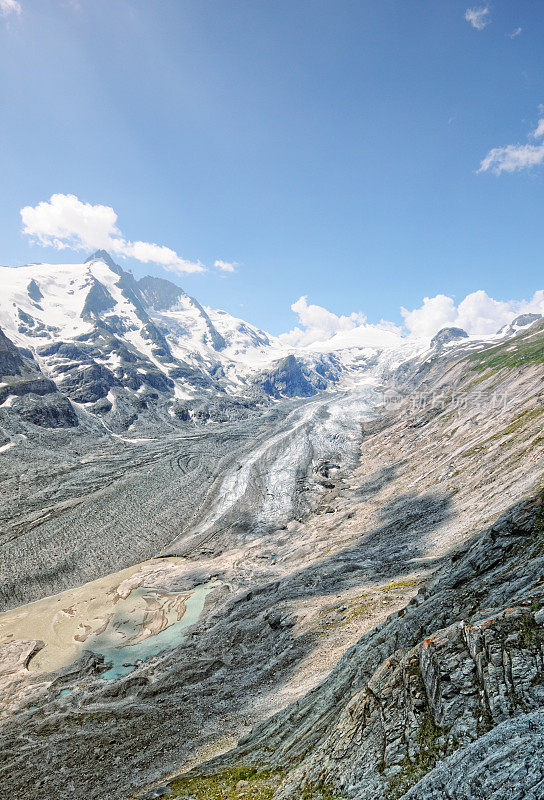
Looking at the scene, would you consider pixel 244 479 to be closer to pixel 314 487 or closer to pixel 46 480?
pixel 314 487

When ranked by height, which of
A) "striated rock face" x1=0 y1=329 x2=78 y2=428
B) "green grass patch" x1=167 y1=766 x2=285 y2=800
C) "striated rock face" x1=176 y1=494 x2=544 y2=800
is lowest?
"green grass patch" x1=167 y1=766 x2=285 y2=800

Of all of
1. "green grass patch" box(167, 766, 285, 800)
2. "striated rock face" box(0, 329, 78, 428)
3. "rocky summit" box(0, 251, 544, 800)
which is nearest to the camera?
"rocky summit" box(0, 251, 544, 800)

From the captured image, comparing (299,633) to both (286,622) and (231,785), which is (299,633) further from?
(231,785)

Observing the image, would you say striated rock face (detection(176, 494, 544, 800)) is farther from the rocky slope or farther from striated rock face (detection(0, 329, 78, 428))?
→ striated rock face (detection(0, 329, 78, 428))

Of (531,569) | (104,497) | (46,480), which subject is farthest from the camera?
(46,480)

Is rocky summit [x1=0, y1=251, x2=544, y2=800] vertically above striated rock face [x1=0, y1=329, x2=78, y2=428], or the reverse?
striated rock face [x1=0, y1=329, x2=78, y2=428]

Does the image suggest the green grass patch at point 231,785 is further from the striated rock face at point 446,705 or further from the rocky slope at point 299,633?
the striated rock face at point 446,705

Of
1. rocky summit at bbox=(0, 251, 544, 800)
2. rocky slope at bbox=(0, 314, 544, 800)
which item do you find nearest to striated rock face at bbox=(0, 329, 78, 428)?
rocky summit at bbox=(0, 251, 544, 800)

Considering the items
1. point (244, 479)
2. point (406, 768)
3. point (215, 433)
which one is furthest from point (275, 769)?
point (215, 433)
